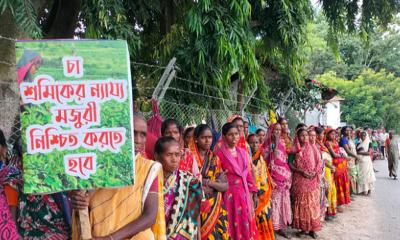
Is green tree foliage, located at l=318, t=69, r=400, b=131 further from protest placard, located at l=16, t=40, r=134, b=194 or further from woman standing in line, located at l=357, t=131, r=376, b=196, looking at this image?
protest placard, located at l=16, t=40, r=134, b=194

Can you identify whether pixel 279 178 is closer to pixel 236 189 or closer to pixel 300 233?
pixel 300 233

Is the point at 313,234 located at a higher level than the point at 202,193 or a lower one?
lower

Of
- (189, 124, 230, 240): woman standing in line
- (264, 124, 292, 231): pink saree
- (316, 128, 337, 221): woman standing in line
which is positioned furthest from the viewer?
(316, 128, 337, 221): woman standing in line

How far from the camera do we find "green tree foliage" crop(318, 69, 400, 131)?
28094 mm

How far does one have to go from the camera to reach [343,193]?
8695 millimetres

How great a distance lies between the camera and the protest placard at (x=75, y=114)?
1.83 meters

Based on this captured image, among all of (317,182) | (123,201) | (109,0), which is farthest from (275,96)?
(123,201)

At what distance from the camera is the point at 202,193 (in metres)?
3.19

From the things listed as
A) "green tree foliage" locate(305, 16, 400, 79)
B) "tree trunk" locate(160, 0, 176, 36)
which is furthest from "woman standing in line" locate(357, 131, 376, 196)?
"green tree foliage" locate(305, 16, 400, 79)

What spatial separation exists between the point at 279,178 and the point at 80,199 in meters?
4.49

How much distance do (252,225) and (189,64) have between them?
227 centimetres

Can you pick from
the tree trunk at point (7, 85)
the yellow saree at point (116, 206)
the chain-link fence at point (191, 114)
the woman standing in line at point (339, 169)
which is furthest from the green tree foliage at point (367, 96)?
the yellow saree at point (116, 206)

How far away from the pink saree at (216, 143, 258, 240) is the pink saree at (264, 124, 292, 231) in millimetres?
1508

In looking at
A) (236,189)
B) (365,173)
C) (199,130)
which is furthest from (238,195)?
(365,173)
